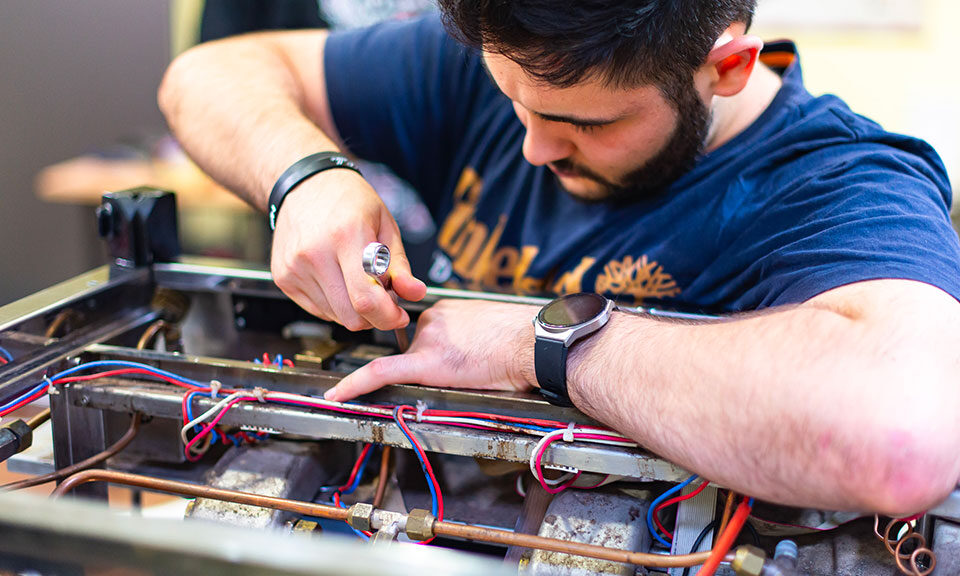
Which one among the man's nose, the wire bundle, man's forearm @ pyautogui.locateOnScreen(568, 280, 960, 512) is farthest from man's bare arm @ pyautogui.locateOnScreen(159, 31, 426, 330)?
man's forearm @ pyautogui.locateOnScreen(568, 280, 960, 512)

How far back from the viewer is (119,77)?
3652mm

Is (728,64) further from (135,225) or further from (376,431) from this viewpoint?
(135,225)

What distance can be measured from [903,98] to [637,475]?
3.18m

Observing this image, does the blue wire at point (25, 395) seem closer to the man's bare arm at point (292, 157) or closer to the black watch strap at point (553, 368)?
the man's bare arm at point (292, 157)

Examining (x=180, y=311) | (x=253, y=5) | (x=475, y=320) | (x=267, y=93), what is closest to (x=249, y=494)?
(x=475, y=320)

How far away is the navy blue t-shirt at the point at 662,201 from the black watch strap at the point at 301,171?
24 cm

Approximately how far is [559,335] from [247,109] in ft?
2.51

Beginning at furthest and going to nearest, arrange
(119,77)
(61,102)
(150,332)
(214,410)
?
(119,77) < (61,102) < (150,332) < (214,410)

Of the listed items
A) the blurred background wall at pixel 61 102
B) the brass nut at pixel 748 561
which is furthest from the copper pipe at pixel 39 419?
the blurred background wall at pixel 61 102

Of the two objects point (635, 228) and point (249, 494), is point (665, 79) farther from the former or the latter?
point (249, 494)

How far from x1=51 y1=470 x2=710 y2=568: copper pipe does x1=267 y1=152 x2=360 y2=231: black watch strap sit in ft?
1.25

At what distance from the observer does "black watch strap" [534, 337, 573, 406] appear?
2.75ft

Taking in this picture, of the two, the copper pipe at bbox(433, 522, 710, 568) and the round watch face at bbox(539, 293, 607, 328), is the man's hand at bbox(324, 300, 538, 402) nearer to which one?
the round watch face at bbox(539, 293, 607, 328)

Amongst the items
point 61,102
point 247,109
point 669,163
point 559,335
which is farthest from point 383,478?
point 61,102
